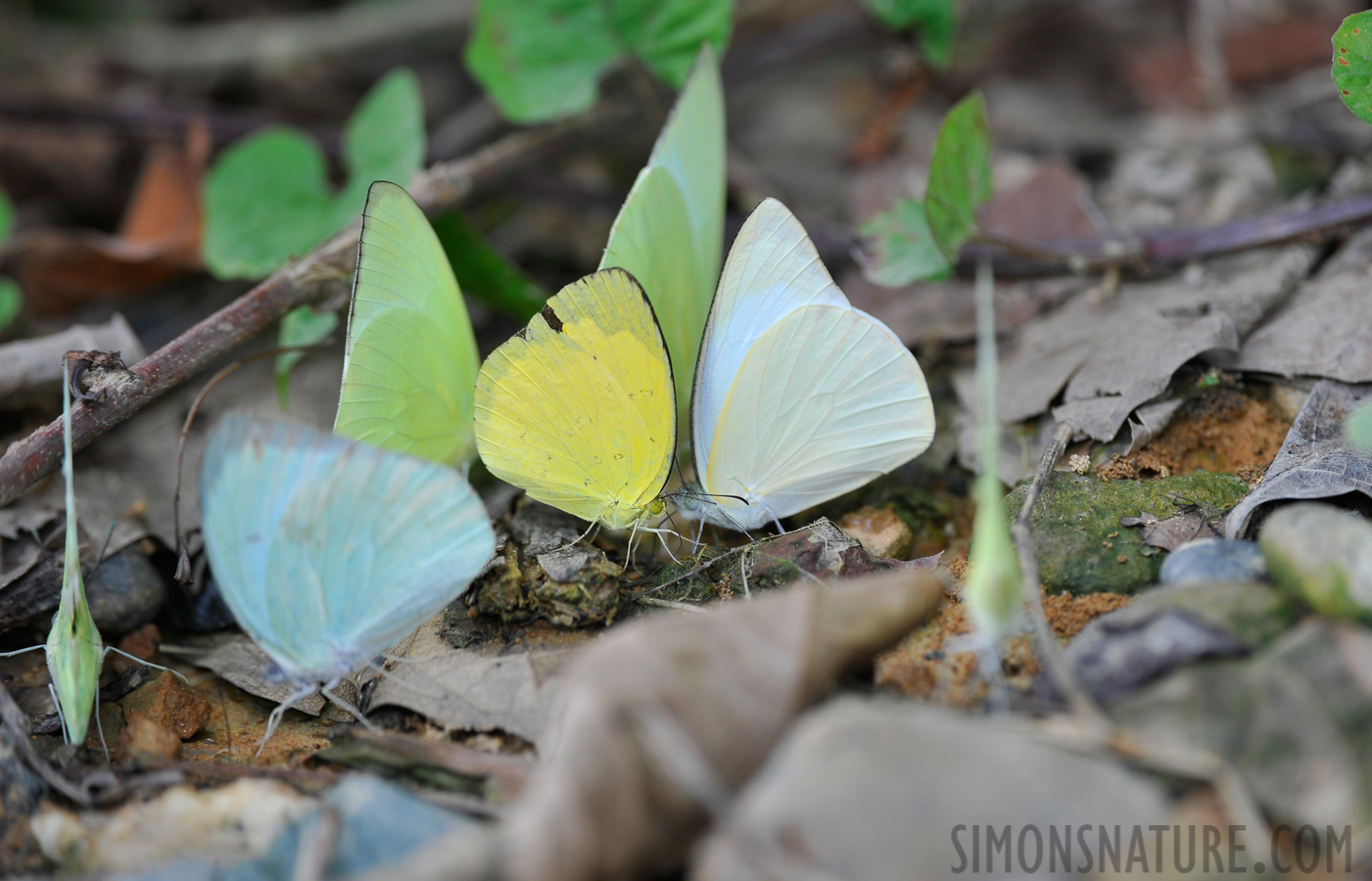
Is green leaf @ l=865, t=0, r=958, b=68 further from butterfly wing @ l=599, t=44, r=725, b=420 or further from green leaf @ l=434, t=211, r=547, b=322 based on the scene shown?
green leaf @ l=434, t=211, r=547, b=322

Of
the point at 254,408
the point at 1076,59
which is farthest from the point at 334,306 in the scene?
the point at 1076,59

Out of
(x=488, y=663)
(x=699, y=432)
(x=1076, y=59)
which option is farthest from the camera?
(x=1076, y=59)

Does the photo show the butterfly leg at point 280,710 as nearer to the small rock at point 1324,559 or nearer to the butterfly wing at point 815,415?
the butterfly wing at point 815,415

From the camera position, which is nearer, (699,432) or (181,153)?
(699,432)

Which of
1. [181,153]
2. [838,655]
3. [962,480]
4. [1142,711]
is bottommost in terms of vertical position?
[962,480]

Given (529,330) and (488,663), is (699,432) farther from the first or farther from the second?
(488,663)

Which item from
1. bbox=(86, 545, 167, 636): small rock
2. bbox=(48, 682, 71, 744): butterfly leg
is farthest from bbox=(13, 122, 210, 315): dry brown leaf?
bbox=(48, 682, 71, 744): butterfly leg

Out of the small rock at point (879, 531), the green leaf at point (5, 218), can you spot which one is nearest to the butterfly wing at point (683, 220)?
the small rock at point (879, 531)
